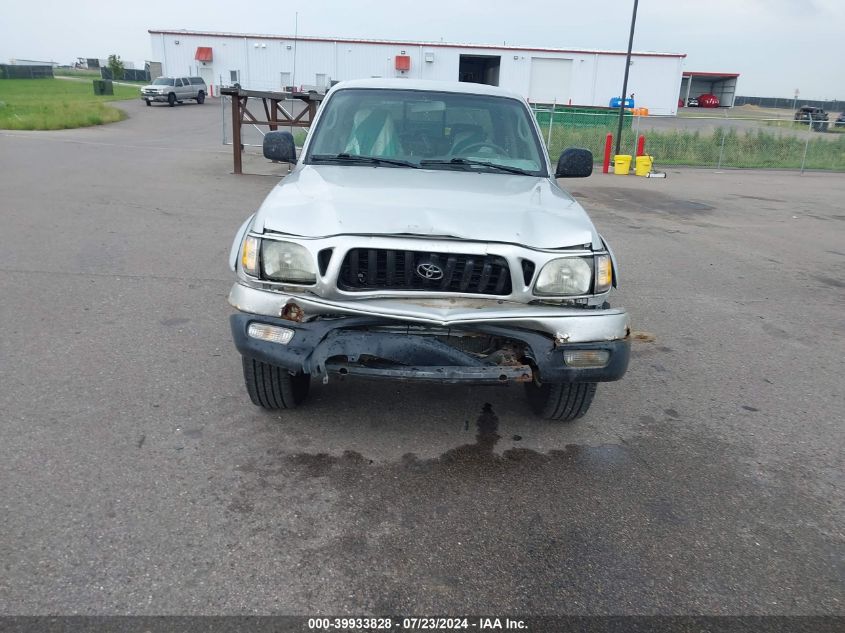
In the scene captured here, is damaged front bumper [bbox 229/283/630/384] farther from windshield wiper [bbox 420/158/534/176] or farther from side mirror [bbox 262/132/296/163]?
side mirror [bbox 262/132/296/163]

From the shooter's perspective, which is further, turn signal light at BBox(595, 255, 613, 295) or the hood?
turn signal light at BBox(595, 255, 613, 295)

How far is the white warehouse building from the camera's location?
53.8m

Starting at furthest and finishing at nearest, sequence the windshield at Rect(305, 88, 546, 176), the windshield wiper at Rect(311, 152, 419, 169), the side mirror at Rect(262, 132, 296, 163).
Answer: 1. the side mirror at Rect(262, 132, 296, 163)
2. the windshield at Rect(305, 88, 546, 176)
3. the windshield wiper at Rect(311, 152, 419, 169)

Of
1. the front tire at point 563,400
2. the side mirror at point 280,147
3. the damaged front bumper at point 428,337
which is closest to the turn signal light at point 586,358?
the damaged front bumper at point 428,337

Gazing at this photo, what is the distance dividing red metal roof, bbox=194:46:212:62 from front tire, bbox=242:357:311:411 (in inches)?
2286

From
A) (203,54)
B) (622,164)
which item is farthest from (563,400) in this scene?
(203,54)

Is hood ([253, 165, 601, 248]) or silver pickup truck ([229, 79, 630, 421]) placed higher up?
hood ([253, 165, 601, 248])

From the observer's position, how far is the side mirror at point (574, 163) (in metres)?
5.28

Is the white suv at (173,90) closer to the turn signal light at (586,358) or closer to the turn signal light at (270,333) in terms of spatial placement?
the turn signal light at (270,333)

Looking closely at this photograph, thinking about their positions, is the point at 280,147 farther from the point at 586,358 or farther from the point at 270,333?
the point at 586,358

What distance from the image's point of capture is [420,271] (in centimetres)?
342

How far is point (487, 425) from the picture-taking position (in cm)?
412

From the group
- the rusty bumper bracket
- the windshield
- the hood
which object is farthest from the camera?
the windshield

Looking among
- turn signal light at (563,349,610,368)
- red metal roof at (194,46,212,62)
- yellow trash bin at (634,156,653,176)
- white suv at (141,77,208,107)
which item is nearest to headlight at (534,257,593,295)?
turn signal light at (563,349,610,368)
